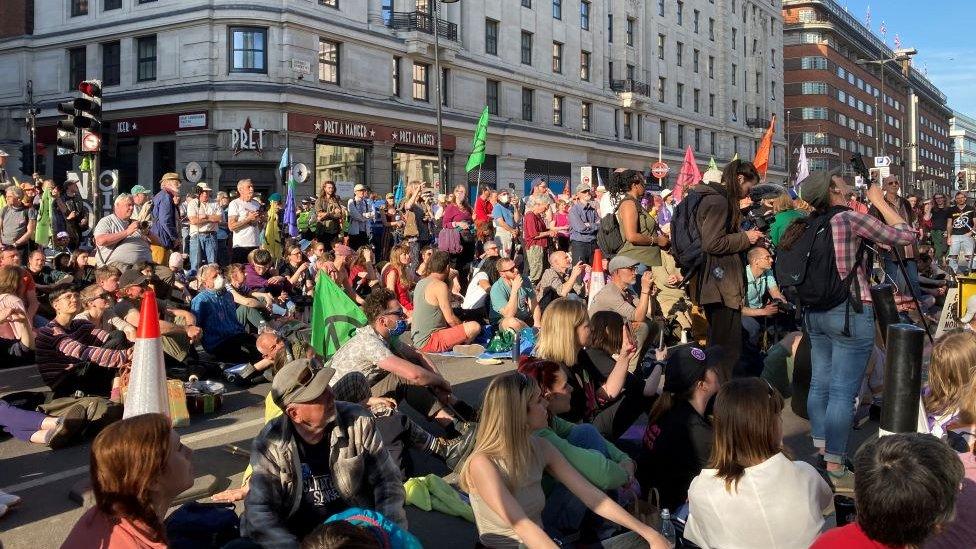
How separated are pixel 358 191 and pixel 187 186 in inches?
502

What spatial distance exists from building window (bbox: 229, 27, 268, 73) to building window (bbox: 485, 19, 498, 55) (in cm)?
1212

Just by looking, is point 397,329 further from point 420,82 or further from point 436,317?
point 420,82

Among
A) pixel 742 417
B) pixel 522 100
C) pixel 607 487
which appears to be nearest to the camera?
pixel 742 417

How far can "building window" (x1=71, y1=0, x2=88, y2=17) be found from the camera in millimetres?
34062

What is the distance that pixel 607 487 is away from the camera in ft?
14.9

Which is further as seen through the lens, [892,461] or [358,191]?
[358,191]

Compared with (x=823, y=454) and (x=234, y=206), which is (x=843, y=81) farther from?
(x=823, y=454)

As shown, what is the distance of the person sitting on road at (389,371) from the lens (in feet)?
21.2

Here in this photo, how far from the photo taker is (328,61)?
1262 inches

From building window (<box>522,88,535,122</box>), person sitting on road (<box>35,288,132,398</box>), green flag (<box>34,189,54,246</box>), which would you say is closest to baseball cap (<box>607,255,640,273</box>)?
person sitting on road (<box>35,288,132,398</box>)

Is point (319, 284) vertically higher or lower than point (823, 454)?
higher

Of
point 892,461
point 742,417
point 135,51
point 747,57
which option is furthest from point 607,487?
point 747,57

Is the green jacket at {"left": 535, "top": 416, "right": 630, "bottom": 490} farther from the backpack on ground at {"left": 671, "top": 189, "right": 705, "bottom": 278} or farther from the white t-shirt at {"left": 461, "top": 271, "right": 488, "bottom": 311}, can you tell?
the white t-shirt at {"left": 461, "top": 271, "right": 488, "bottom": 311}

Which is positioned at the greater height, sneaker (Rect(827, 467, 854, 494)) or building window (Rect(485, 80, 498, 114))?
building window (Rect(485, 80, 498, 114))
